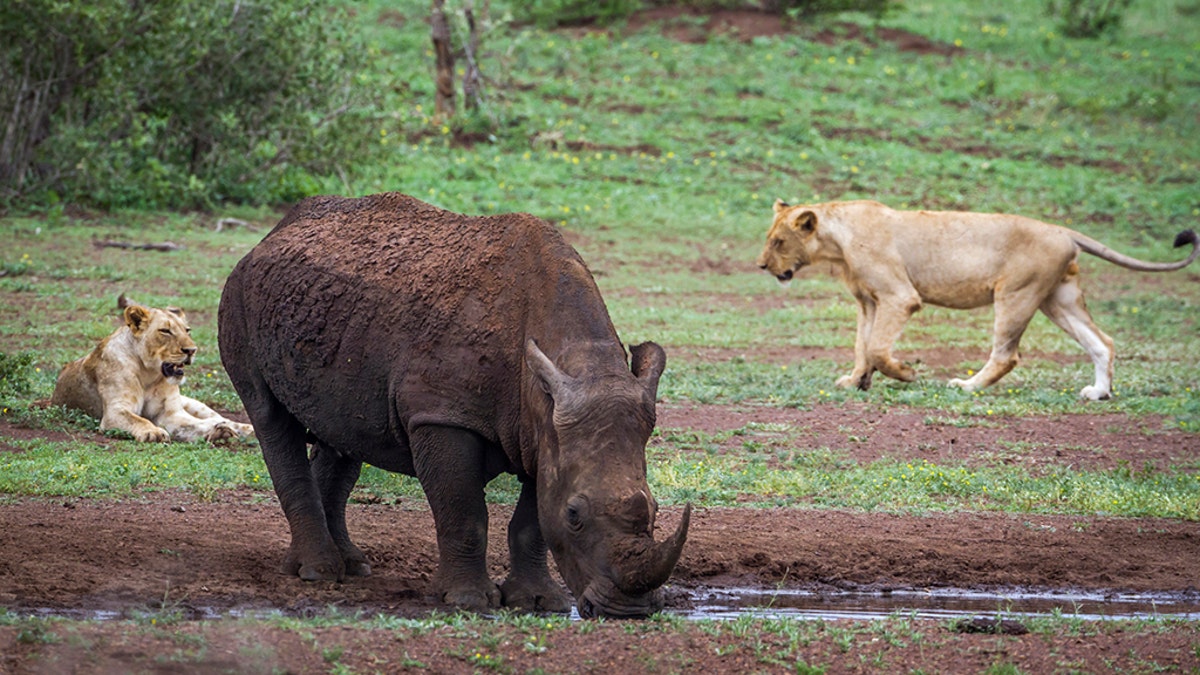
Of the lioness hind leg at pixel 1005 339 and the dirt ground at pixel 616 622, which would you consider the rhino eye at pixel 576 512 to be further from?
the lioness hind leg at pixel 1005 339

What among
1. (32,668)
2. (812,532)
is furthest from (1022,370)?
(32,668)

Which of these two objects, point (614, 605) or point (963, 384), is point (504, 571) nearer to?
point (614, 605)

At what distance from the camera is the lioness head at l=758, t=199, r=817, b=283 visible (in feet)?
49.8

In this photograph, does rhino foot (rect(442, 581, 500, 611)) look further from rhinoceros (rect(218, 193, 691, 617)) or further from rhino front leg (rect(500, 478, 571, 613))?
rhino front leg (rect(500, 478, 571, 613))

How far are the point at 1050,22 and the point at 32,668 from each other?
105 feet

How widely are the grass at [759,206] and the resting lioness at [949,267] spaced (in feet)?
1.48

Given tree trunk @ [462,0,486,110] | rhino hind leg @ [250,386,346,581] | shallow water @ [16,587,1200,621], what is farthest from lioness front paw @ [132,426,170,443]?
tree trunk @ [462,0,486,110]

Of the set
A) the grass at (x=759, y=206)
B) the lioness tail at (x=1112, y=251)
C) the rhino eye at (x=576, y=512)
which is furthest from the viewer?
the lioness tail at (x=1112, y=251)

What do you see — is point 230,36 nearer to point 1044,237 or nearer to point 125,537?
point 1044,237

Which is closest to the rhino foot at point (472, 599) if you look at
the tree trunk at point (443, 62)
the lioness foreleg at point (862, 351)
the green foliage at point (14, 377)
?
the green foliage at point (14, 377)

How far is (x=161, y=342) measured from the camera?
11.2 meters

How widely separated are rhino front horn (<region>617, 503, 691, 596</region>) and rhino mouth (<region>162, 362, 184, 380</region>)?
577 cm

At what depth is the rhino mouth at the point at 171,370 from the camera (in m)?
11.1

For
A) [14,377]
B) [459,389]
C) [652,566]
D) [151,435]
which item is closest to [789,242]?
[151,435]
